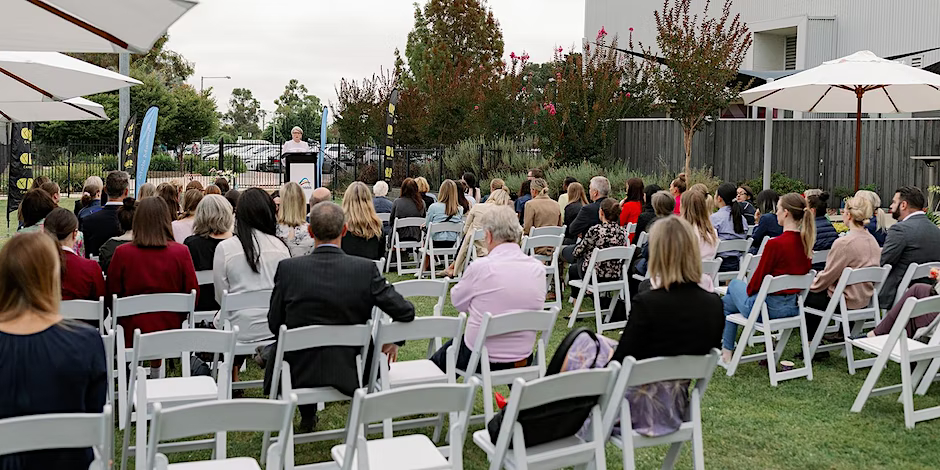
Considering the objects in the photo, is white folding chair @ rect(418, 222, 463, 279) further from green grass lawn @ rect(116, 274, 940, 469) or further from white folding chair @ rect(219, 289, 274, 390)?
white folding chair @ rect(219, 289, 274, 390)

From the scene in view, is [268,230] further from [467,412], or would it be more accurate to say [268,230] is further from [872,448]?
[872,448]

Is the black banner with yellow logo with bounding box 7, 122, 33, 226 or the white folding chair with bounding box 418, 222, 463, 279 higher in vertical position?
the black banner with yellow logo with bounding box 7, 122, 33, 226

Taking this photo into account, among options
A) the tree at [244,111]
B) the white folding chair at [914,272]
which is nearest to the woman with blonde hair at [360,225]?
the white folding chair at [914,272]

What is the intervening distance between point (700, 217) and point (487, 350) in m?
3.55

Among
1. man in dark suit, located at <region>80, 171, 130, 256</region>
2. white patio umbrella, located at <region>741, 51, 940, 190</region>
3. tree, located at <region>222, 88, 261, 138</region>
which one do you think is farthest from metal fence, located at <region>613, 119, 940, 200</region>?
tree, located at <region>222, 88, 261, 138</region>

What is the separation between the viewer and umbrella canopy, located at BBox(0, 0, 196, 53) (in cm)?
479

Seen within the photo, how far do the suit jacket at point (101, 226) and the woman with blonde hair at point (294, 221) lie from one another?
1.52m

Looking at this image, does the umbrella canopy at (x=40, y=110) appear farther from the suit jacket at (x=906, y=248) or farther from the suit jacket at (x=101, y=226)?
the suit jacket at (x=906, y=248)

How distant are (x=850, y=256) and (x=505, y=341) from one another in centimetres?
354

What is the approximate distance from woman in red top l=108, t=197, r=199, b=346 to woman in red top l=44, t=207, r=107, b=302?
103 millimetres

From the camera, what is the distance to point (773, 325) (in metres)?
6.91

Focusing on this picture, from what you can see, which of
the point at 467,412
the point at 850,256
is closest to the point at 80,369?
the point at 467,412

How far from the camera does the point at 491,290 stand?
5.35 m

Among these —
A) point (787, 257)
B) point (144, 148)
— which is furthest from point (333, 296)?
point (144, 148)
